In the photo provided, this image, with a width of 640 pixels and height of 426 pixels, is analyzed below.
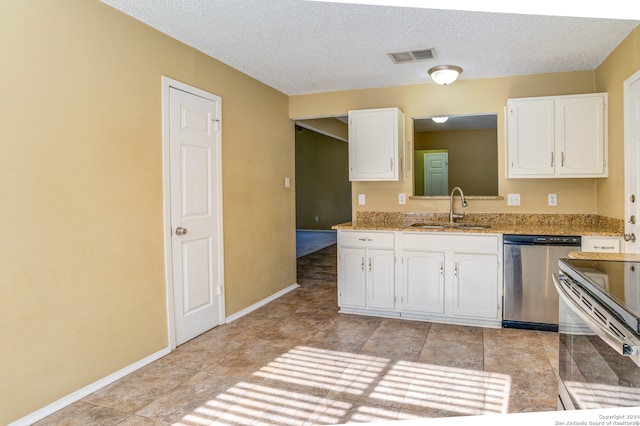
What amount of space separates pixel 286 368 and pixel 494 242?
6.58 feet

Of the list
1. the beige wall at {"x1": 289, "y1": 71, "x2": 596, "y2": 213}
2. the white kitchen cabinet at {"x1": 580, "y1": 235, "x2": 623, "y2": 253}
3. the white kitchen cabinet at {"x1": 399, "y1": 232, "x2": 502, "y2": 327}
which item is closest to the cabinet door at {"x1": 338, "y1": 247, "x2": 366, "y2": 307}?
the white kitchen cabinet at {"x1": 399, "y1": 232, "x2": 502, "y2": 327}

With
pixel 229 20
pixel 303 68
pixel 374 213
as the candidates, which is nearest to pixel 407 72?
pixel 303 68

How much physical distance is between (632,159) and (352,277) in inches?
94.3

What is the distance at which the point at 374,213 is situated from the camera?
4512mm

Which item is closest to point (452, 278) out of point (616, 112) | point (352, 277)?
point (352, 277)

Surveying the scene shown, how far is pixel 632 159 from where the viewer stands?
2.97 meters

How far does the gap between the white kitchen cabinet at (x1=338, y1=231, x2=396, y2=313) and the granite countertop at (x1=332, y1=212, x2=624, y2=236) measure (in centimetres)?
12

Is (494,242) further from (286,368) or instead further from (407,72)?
(286,368)

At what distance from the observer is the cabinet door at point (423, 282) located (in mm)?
3633

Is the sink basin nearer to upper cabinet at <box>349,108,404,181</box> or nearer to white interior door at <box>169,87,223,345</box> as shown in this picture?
upper cabinet at <box>349,108,404,181</box>

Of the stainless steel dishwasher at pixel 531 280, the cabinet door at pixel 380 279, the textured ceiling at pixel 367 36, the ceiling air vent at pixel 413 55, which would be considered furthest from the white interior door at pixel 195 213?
the stainless steel dishwasher at pixel 531 280

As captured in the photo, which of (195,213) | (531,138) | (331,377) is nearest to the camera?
(331,377)

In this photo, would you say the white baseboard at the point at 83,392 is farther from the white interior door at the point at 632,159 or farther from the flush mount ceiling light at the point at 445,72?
the white interior door at the point at 632,159

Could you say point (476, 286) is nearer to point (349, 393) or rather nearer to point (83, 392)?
point (349, 393)
